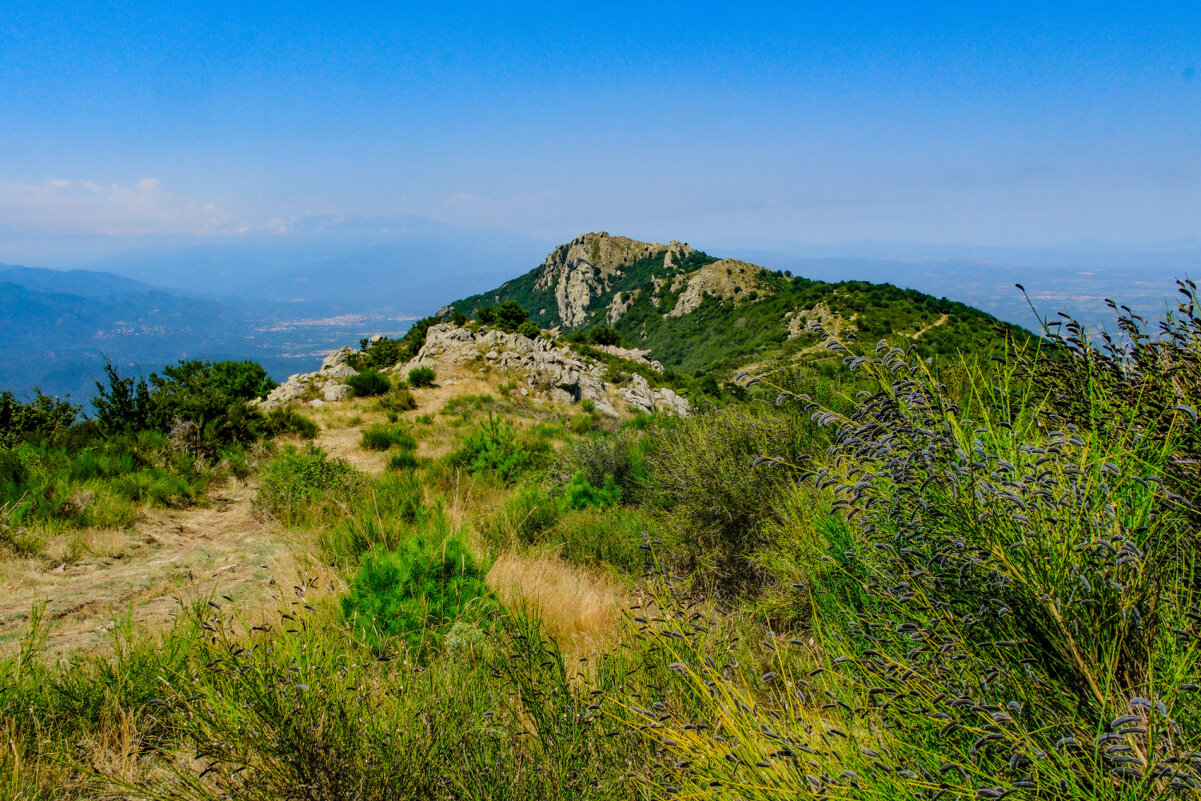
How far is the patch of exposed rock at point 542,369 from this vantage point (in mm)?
16750

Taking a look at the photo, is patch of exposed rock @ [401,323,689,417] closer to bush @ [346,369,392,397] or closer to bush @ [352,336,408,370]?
bush @ [352,336,408,370]

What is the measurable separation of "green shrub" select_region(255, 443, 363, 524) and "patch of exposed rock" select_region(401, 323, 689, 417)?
9.22 meters

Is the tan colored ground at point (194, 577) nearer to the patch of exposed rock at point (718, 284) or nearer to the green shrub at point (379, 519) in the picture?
the green shrub at point (379, 519)

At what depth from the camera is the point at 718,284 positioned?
7075cm

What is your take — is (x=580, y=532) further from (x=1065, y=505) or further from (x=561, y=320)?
(x=561, y=320)

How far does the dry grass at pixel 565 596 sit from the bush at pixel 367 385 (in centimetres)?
1195

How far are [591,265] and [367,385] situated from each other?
288 feet

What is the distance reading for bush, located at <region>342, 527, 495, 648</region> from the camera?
304 centimetres

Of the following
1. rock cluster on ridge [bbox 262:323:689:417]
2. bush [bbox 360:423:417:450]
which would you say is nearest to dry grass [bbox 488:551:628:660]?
bush [bbox 360:423:417:450]

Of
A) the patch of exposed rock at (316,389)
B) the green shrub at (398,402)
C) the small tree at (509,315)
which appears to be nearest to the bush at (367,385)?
the patch of exposed rock at (316,389)

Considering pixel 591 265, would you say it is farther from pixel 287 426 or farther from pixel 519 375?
pixel 287 426

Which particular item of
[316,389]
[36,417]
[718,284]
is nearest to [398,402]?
[316,389]

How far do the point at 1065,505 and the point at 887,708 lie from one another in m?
0.78

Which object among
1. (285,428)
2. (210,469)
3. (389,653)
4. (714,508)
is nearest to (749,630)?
(714,508)
